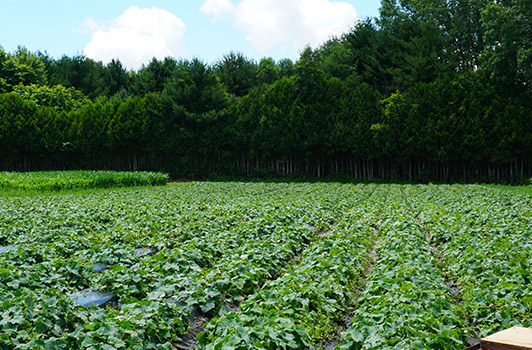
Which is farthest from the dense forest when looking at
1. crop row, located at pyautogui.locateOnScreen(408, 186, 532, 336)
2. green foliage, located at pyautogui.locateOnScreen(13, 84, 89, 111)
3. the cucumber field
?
the cucumber field

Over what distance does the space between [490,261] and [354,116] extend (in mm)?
21217

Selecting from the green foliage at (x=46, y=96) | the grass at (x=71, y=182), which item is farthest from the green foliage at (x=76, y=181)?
the green foliage at (x=46, y=96)

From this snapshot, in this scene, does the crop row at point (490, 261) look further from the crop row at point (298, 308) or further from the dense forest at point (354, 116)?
the dense forest at point (354, 116)

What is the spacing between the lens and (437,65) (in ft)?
88.9

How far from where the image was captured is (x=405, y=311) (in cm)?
360

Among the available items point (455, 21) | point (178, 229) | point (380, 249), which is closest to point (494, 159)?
point (455, 21)

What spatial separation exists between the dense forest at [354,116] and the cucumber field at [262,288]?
667 inches

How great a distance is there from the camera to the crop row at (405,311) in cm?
319

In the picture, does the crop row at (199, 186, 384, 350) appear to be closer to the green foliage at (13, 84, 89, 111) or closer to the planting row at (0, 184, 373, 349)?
the planting row at (0, 184, 373, 349)

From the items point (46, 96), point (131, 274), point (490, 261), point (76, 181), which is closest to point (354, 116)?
point (76, 181)

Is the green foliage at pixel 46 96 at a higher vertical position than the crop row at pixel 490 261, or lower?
higher

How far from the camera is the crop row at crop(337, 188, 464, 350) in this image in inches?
125

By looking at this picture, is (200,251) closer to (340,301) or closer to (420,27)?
(340,301)

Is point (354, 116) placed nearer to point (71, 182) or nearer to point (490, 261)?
point (71, 182)
